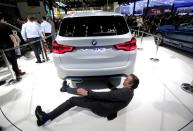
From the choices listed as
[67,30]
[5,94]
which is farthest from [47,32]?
[67,30]

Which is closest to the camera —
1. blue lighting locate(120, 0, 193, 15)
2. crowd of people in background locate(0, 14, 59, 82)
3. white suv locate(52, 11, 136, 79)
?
white suv locate(52, 11, 136, 79)

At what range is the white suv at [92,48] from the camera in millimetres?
2641

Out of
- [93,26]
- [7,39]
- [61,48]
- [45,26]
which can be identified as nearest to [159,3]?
[45,26]

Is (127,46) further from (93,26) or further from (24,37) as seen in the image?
(24,37)

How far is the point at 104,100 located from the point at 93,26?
4.41 ft

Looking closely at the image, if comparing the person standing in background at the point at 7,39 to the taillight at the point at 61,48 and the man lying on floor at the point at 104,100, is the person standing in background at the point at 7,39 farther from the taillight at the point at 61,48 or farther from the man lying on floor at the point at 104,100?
the man lying on floor at the point at 104,100

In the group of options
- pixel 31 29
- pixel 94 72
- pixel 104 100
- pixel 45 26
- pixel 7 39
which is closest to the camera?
pixel 104 100

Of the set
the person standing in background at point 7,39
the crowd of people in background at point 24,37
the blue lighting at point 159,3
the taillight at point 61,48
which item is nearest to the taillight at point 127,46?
the taillight at point 61,48

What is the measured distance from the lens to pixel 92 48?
8.76ft

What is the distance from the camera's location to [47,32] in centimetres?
670

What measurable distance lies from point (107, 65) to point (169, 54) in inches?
166

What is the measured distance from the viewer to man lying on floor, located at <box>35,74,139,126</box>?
7.25ft

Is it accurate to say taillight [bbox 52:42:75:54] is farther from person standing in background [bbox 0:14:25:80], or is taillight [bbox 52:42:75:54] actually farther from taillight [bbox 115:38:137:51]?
person standing in background [bbox 0:14:25:80]

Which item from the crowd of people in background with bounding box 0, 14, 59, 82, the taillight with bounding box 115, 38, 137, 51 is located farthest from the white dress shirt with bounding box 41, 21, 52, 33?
the taillight with bounding box 115, 38, 137, 51
